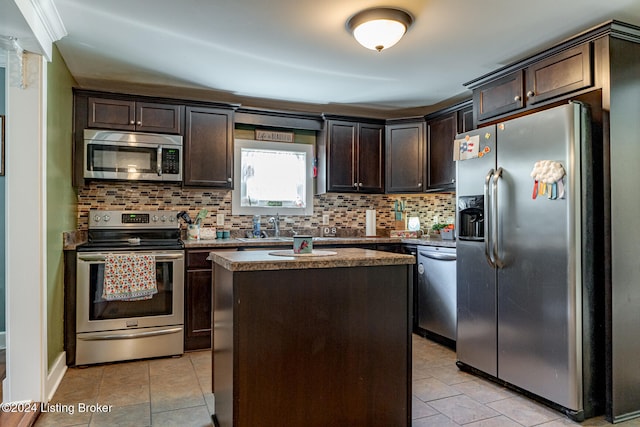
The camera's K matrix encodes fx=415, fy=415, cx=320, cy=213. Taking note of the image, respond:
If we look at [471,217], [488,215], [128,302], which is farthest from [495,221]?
[128,302]

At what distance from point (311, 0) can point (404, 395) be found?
213 centimetres

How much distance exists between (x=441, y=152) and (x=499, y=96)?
1.10 meters

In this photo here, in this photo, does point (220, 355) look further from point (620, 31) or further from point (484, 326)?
point (620, 31)

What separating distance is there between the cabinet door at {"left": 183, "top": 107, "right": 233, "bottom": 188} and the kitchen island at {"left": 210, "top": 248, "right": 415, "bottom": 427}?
1.85 metres

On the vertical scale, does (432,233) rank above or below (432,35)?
below

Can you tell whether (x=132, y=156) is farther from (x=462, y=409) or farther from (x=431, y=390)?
(x=462, y=409)

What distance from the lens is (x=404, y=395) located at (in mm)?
2084

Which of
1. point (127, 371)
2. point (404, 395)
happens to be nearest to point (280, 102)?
point (127, 371)

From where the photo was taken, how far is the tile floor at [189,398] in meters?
2.28

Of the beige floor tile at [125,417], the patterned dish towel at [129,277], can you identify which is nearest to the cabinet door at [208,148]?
the patterned dish towel at [129,277]

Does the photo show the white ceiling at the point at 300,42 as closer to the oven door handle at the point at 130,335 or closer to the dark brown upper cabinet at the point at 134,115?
the dark brown upper cabinet at the point at 134,115

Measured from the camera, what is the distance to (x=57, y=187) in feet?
9.24

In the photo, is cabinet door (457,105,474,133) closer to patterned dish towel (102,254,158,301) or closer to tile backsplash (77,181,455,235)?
tile backsplash (77,181,455,235)

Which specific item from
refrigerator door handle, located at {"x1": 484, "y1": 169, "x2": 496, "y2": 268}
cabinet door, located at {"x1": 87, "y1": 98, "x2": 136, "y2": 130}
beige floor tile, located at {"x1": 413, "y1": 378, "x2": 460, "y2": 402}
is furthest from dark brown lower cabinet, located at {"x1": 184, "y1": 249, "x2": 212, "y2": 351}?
refrigerator door handle, located at {"x1": 484, "y1": 169, "x2": 496, "y2": 268}
